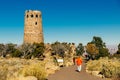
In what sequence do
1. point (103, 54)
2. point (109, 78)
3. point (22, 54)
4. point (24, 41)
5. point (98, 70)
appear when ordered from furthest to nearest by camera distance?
point (24, 41), point (22, 54), point (103, 54), point (98, 70), point (109, 78)

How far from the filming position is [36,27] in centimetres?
7338

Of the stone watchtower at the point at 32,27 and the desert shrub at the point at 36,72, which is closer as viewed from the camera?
the desert shrub at the point at 36,72

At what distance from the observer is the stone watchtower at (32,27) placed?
73.2 metres

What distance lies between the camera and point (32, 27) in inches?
2884

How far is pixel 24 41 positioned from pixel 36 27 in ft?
15.3

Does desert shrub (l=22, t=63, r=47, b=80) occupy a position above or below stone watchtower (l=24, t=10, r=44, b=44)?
below

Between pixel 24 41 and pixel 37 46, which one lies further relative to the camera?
pixel 24 41

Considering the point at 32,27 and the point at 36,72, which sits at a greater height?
the point at 32,27

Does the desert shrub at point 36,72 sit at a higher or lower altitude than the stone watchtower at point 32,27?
lower

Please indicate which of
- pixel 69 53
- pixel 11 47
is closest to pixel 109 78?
pixel 11 47

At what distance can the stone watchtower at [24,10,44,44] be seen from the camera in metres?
73.2

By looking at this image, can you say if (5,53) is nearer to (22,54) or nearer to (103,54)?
(22,54)

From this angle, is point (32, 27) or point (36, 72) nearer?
point (36, 72)

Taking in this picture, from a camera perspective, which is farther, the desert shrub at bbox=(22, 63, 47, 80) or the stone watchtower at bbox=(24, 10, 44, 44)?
the stone watchtower at bbox=(24, 10, 44, 44)
